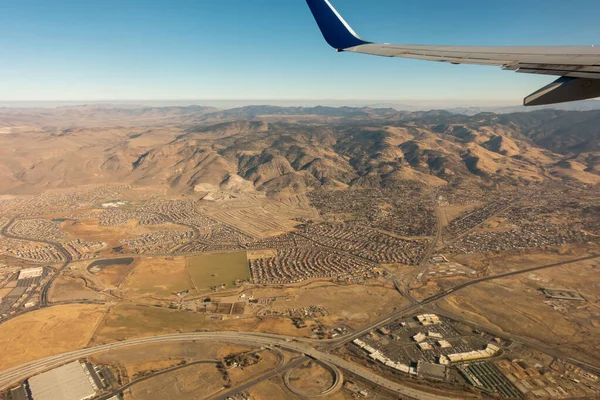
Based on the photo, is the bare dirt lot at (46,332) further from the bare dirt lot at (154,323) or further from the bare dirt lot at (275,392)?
the bare dirt lot at (275,392)

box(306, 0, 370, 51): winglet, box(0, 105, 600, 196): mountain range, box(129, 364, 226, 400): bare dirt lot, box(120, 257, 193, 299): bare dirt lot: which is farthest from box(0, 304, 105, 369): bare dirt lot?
box(0, 105, 600, 196): mountain range

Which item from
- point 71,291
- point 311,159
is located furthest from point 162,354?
point 311,159

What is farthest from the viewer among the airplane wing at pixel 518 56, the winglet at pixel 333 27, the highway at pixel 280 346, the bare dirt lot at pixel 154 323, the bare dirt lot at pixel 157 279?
the bare dirt lot at pixel 157 279

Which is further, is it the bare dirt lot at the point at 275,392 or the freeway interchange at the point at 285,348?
the freeway interchange at the point at 285,348

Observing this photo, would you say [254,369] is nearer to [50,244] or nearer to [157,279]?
[157,279]

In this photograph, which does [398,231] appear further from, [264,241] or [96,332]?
[96,332]

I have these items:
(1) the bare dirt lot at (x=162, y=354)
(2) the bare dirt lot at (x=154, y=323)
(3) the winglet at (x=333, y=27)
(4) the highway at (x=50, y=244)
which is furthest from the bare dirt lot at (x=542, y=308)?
(4) the highway at (x=50, y=244)

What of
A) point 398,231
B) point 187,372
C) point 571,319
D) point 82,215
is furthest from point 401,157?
point 187,372

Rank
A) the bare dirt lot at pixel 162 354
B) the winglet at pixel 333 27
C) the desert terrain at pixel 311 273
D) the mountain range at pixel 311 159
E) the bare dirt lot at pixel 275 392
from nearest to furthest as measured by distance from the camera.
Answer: the winglet at pixel 333 27 → the bare dirt lot at pixel 275 392 → the desert terrain at pixel 311 273 → the bare dirt lot at pixel 162 354 → the mountain range at pixel 311 159
